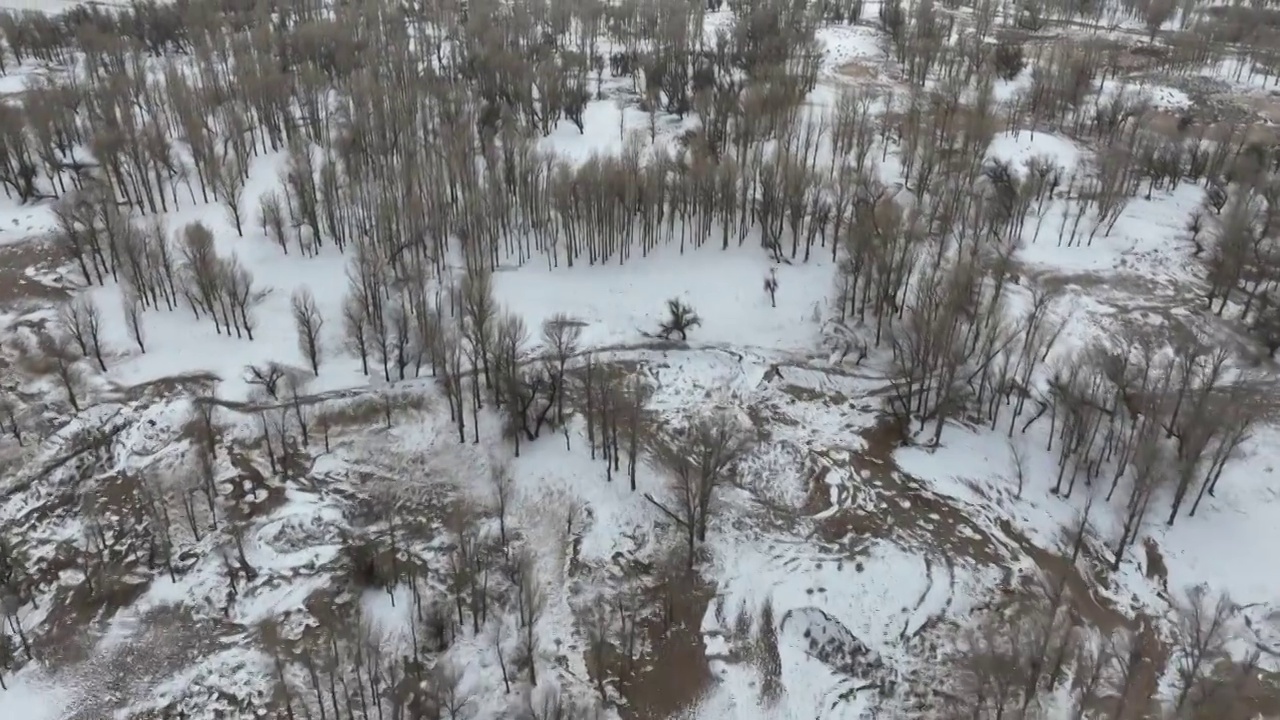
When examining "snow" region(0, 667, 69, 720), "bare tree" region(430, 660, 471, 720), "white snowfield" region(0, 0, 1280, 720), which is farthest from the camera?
"white snowfield" region(0, 0, 1280, 720)

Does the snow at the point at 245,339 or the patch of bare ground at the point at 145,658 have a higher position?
the snow at the point at 245,339

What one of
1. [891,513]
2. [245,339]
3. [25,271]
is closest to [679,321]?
[891,513]

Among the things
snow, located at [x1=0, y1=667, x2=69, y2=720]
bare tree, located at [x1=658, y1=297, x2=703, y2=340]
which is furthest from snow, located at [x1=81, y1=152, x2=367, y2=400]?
bare tree, located at [x1=658, y1=297, x2=703, y2=340]

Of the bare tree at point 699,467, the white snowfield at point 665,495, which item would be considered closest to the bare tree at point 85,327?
the white snowfield at point 665,495

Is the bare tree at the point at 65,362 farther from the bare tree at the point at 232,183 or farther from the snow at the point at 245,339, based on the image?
the bare tree at the point at 232,183

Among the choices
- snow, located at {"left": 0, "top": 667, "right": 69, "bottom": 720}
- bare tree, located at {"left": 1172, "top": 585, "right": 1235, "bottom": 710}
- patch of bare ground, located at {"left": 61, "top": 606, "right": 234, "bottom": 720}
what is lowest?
snow, located at {"left": 0, "top": 667, "right": 69, "bottom": 720}

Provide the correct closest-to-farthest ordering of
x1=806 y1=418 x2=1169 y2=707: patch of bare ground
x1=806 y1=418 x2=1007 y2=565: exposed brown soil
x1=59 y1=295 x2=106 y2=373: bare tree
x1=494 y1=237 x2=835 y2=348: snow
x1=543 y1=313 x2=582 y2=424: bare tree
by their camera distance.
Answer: x1=806 y1=418 x2=1169 y2=707: patch of bare ground
x1=806 y1=418 x2=1007 y2=565: exposed brown soil
x1=543 y1=313 x2=582 y2=424: bare tree
x1=59 y1=295 x2=106 y2=373: bare tree
x1=494 y1=237 x2=835 y2=348: snow

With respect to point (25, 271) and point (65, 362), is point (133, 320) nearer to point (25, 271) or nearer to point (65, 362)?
point (65, 362)

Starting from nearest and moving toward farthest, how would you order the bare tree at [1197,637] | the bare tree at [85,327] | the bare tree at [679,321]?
1. the bare tree at [1197,637]
2. the bare tree at [85,327]
3. the bare tree at [679,321]

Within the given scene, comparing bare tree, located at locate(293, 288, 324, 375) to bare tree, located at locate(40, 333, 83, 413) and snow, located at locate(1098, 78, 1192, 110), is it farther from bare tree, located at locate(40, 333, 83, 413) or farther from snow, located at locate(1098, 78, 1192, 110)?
snow, located at locate(1098, 78, 1192, 110)

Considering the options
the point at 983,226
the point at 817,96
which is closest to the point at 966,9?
the point at 817,96
